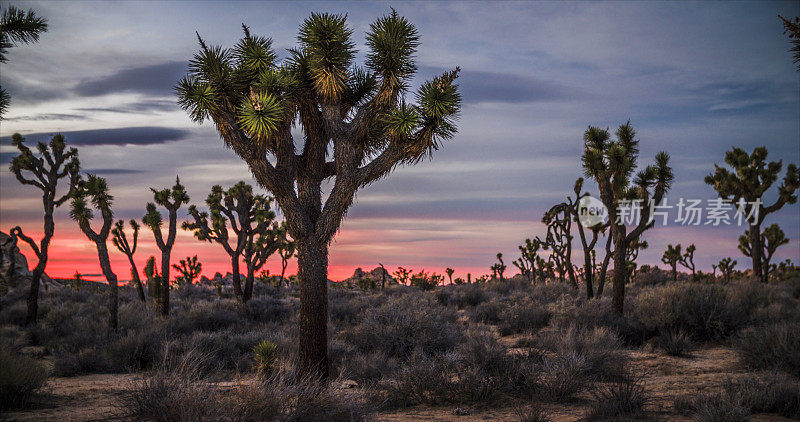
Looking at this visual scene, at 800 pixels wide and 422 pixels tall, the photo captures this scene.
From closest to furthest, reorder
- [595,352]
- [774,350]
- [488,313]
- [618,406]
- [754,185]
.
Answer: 1. [618,406]
2. [595,352]
3. [774,350]
4. [488,313]
5. [754,185]

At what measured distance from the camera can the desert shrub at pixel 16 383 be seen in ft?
28.1

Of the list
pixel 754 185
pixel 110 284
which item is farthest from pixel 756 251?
pixel 110 284

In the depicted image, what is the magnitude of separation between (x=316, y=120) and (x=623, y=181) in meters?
13.7

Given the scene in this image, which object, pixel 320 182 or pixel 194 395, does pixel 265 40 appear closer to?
pixel 320 182

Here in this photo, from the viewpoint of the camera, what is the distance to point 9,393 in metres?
8.66

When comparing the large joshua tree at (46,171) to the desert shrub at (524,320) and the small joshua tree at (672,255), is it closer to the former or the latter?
the desert shrub at (524,320)

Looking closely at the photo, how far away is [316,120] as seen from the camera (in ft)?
37.4

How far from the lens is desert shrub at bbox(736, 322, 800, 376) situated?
10.9m

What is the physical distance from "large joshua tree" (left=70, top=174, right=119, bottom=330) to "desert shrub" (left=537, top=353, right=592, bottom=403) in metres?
15.6

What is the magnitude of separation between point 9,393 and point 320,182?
652cm

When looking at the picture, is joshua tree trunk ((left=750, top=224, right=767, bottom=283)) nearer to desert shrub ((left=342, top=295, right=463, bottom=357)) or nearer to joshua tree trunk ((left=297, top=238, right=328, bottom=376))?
desert shrub ((left=342, top=295, right=463, bottom=357))

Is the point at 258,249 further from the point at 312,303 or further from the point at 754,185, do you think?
the point at 754,185

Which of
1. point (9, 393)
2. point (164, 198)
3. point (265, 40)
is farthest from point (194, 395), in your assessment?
point (164, 198)

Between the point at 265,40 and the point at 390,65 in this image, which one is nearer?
the point at 390,65
